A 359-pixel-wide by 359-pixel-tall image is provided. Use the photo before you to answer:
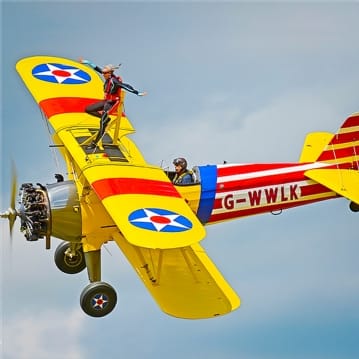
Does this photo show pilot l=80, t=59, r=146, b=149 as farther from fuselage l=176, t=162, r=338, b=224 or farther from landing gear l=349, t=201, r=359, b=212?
landing gear l=349, t=201, r=359, b=212

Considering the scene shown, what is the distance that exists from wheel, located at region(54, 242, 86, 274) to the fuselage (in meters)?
1.63

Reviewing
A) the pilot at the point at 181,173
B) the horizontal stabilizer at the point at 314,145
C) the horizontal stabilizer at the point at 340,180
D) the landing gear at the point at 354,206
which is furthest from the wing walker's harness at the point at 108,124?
the landing gear at the point at 354,206

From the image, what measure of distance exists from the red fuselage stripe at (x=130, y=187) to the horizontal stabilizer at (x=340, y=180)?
2585 millimetres

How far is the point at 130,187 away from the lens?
41.3 ft

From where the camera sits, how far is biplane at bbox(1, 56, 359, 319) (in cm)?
1237

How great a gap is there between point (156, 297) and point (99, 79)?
4287mm

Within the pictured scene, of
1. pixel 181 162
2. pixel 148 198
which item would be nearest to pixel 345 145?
pixel 181 162

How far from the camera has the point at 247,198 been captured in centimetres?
1434

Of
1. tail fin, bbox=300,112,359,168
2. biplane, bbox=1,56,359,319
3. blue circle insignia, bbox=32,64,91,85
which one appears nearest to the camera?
biplane, bbox=1,56,359,319

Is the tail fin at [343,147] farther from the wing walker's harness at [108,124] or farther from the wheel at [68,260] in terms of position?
the wheel at [68,260]

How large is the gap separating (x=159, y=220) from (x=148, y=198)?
1.95 feet

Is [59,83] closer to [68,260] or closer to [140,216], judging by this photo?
[68,260]

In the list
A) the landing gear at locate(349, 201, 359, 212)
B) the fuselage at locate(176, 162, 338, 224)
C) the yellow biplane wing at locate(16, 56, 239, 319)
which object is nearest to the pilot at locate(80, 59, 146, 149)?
the yellow biplane wing at locate(16, 56, 239, 319)

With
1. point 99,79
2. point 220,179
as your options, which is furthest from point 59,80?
point 220,179
